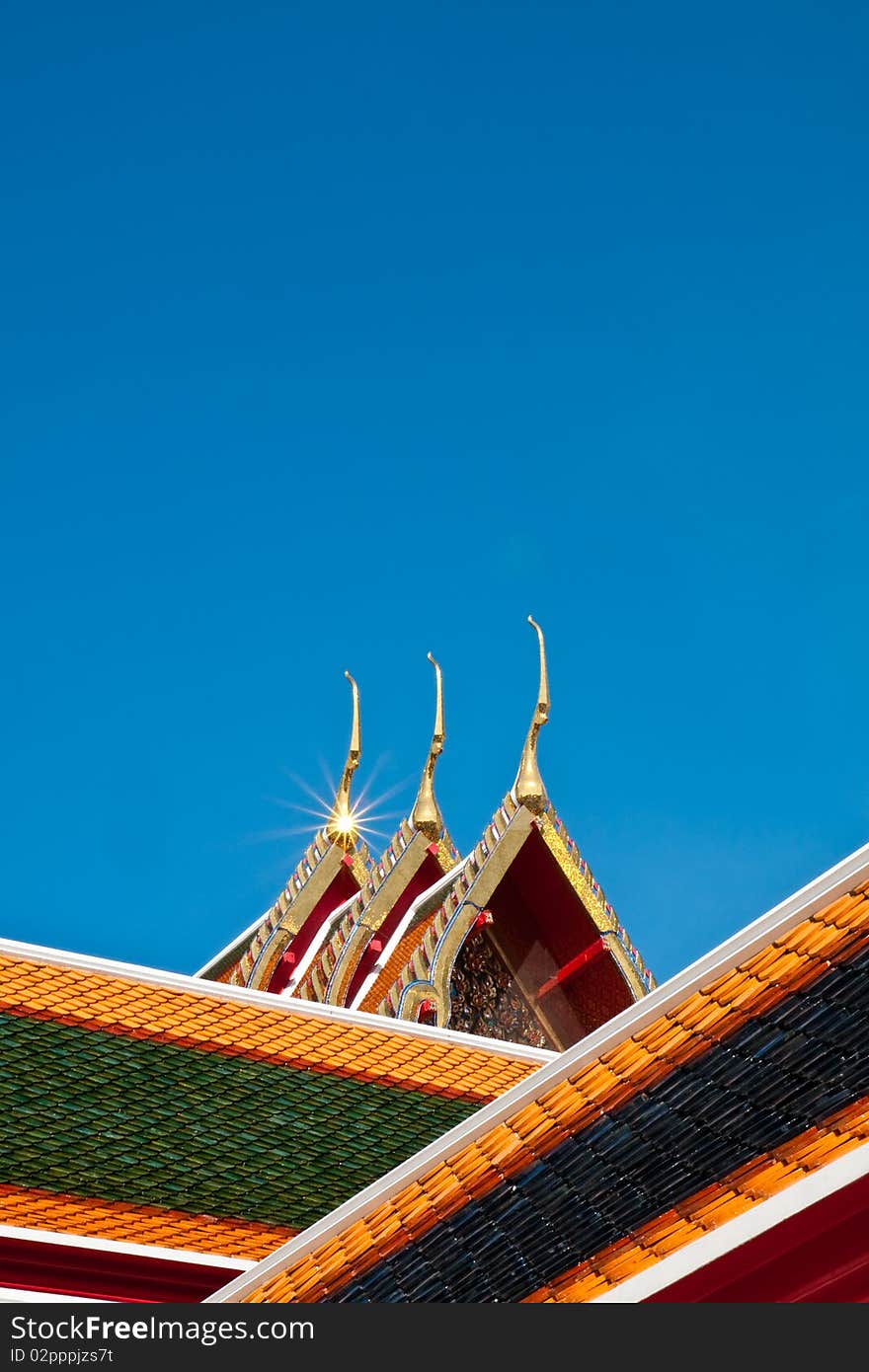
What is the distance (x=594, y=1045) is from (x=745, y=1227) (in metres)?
1.73

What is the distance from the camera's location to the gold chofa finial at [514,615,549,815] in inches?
483

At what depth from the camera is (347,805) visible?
14078 millimetres

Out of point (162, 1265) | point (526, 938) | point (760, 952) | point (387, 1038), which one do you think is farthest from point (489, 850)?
point (760, 952)

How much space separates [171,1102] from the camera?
7.55 metres

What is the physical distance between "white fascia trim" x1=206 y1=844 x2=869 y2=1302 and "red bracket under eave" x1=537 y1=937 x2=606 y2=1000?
749 centimetres

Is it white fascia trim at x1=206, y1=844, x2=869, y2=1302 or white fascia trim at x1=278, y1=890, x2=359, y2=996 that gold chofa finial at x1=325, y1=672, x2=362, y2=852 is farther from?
white fascia trim at x1=206, y1=844, x2=869, y2=1302

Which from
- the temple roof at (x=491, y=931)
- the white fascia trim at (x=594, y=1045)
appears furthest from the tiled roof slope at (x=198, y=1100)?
the temple roof at (x=491, y=931)

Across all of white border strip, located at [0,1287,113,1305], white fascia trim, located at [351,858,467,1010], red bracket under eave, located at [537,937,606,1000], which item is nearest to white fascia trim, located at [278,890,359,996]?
white fascia trim, located at [351,858,467,1010]

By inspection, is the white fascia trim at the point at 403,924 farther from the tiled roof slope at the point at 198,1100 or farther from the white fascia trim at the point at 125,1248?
the white fascia trim at the point at 125,1248

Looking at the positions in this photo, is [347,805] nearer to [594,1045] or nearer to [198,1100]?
[198,1100]

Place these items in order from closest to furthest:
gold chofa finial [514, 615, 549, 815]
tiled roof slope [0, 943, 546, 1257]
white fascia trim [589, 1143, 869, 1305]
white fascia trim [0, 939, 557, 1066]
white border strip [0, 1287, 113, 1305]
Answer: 1. white fascia trim [589, 1143, 869, 1305]
2. white border strip [0, 1287, 113, 1305]
3. tiled roof slope [0, 943, 546, 1257]
4. white fascia trim [0, 939, 557, 1066]
5. gold chofa finial [514, 615, 549, 815]

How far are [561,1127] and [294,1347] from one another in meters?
1.53

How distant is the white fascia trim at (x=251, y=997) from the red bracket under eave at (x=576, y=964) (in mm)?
3251

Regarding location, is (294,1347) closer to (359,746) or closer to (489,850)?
(489,850)
